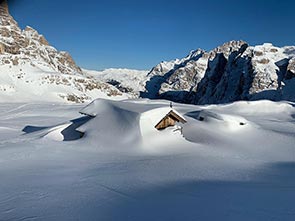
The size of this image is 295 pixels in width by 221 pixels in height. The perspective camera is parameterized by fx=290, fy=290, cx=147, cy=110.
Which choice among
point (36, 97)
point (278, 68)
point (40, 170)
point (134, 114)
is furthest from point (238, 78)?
point (40, 170)

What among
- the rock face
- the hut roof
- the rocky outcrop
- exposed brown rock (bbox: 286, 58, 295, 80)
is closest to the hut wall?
the hut roof

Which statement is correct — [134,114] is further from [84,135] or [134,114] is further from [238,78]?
[238,78]

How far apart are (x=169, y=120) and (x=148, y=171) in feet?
19.4

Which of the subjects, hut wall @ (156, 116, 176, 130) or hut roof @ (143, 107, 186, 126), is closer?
hut roof @ (143, 107, 186, 126)

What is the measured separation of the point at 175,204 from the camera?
5.86 m

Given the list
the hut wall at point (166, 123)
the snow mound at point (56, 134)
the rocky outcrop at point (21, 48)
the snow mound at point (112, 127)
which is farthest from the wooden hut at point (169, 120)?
the rocky outcrop at point (21, 48)

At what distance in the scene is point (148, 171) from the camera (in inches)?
340

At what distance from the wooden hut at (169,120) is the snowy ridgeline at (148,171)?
246 mm

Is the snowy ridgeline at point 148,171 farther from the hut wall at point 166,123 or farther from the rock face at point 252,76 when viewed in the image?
the rock face at point 252,76

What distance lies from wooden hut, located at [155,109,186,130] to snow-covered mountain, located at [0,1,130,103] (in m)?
42.5

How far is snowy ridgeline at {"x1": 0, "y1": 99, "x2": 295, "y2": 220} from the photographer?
218 inches

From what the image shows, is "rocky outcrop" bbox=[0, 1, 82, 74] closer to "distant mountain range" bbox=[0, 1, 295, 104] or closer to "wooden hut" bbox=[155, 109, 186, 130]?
"distant mountain range" bbox=[0, 1, 295, 104]

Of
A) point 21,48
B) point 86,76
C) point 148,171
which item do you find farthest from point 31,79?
point 148,171

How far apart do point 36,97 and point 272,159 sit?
5032cm
